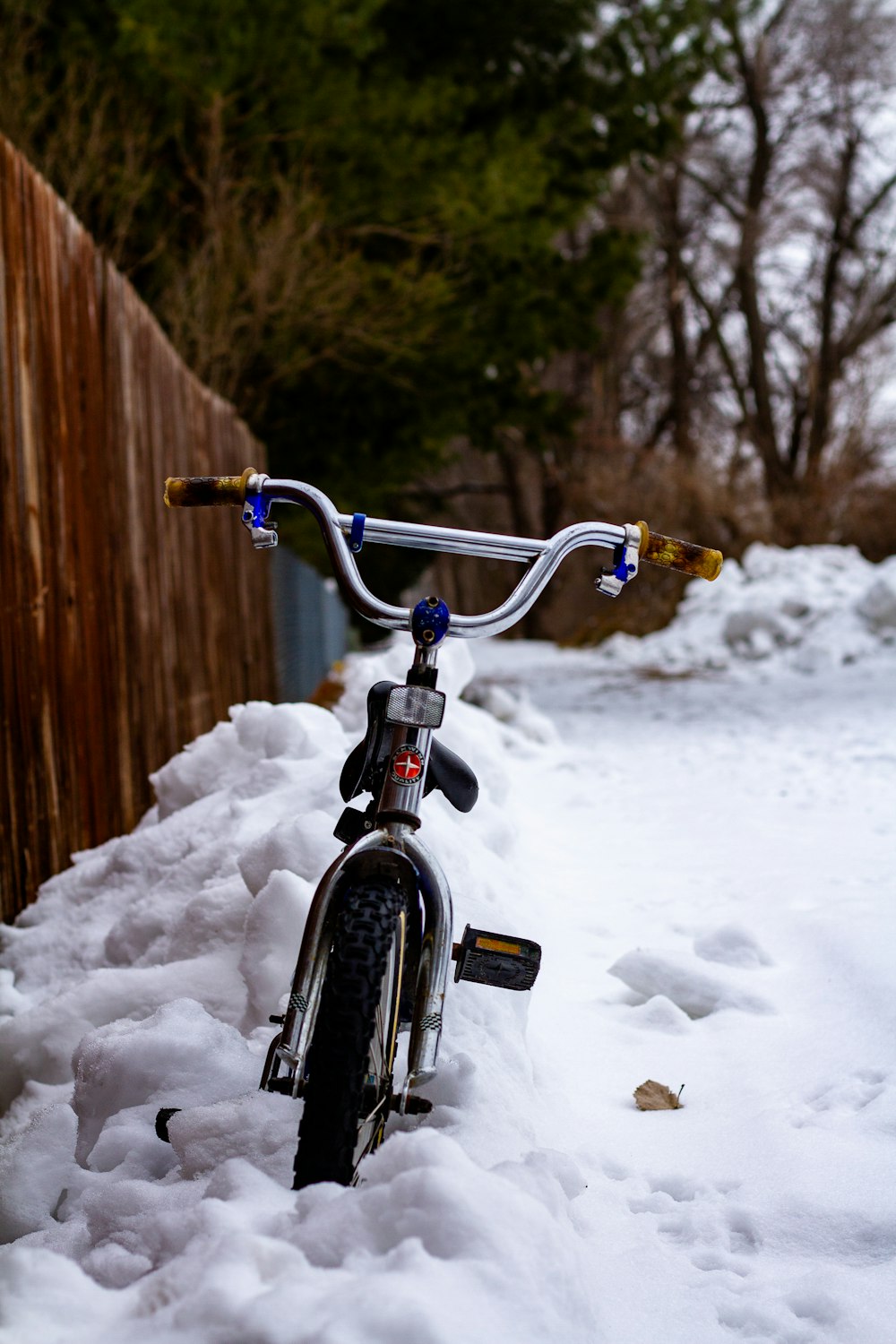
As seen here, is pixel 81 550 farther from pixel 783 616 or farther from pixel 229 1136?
pixel 783 616

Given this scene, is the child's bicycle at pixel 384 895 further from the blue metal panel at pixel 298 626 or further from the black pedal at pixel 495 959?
the blue metal panel at pixel 298 626

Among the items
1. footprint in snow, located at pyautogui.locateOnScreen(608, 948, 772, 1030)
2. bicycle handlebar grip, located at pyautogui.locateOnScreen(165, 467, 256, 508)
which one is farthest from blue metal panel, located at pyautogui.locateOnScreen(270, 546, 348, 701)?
bicycle handlebar grip, located at pyautogui.locateOnScreen(165, 467, 256, 508)

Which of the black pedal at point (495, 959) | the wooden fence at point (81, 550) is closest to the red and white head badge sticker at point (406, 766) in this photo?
the black pedal at point (495, 959)

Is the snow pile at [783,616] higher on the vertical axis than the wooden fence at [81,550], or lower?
lower

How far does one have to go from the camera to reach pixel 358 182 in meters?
9.79

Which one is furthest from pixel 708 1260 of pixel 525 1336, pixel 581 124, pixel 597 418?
pixel 597 418

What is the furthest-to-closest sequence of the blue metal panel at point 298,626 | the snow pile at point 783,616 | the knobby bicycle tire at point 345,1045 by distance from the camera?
the snow pile at point 783,616 < the blue metal panel at point 298,626 < the knobby bicycle tire at point 345,1045

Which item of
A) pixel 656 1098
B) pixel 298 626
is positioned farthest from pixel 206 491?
pixel 298 626

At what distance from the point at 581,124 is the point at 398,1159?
11.4m

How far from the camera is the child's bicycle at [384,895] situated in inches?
65.1

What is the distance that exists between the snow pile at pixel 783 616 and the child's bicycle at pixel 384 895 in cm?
→ 962

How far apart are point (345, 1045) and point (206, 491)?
0.92 metres

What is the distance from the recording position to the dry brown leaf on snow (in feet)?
8.21

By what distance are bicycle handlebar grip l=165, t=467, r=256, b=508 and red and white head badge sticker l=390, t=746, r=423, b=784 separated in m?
0.48
